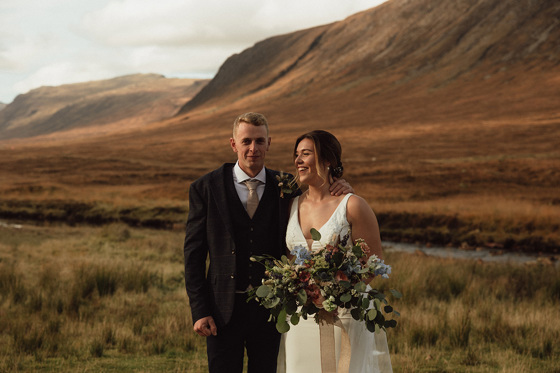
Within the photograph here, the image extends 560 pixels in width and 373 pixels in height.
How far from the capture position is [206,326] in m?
3.70

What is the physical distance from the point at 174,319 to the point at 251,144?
15.8 feet

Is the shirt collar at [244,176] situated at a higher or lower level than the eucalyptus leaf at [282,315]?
higher

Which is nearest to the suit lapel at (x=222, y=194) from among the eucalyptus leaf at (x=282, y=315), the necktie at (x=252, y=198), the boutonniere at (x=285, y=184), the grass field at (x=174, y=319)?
the necktie at (x=252, y=198)

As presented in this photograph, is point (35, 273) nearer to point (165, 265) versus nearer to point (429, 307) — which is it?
point (165, 265)

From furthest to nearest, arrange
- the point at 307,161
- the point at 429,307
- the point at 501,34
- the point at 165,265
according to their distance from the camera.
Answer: the point at 501,34
the point at 165,265
the point at 429,307
the point at 307,161

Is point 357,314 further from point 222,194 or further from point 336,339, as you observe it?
point 222,194

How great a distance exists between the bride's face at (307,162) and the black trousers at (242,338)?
2.82ft

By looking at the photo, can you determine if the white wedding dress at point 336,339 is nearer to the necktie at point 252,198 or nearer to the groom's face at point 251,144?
the necktie at point 252,198

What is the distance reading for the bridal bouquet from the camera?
3.10m

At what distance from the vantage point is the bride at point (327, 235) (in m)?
3.41

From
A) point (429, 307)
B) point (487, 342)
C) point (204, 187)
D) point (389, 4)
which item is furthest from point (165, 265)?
point (389, 4)

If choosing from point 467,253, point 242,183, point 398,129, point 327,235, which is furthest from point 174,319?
point 398,129

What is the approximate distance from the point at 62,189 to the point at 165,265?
86.0 feet

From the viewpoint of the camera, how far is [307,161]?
349 cm
